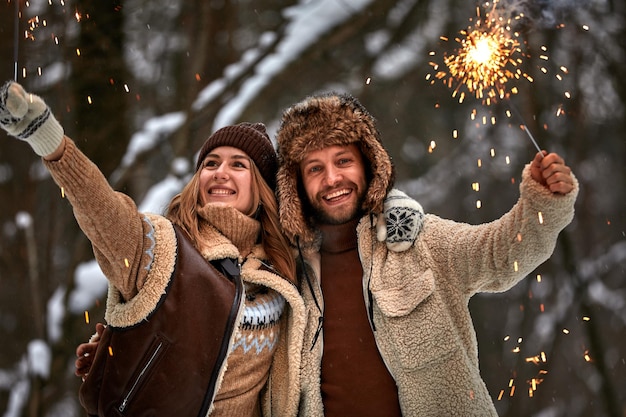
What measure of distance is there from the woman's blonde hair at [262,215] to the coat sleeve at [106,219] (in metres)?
0.38

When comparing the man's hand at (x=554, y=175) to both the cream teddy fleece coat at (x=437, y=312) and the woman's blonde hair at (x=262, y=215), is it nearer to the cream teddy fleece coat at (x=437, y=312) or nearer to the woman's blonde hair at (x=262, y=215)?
the cream teddy fleece coat at (x=437, y=312)

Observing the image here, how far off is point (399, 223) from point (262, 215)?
1.87 feet

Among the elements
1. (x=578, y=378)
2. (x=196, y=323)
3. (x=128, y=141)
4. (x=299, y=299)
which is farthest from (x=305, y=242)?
(x=578, y=378)

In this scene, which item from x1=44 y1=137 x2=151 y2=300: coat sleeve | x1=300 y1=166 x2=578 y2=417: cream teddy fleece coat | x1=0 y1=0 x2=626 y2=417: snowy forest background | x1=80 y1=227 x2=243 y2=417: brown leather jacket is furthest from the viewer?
x1=0 y1=0 x2=626 y2=417: snowy forest background

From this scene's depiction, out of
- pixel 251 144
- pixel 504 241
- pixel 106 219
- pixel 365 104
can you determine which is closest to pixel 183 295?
pixel 106 219

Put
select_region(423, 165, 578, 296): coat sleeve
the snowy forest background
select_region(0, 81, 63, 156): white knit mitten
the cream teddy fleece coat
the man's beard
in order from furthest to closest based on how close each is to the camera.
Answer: the snowy forest background < the man's beard < the cream teddy fleece coat < select_region(423, 165, 578, 296): coat sleeve < select_region(0, 81, 63, 156): white knit mitten

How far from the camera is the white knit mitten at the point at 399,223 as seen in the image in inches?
87.3

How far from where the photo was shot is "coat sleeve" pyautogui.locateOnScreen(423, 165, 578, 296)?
188 cm

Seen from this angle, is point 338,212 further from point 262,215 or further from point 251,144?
point 251,144

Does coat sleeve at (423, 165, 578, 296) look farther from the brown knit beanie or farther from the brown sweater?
the brown knit beanie

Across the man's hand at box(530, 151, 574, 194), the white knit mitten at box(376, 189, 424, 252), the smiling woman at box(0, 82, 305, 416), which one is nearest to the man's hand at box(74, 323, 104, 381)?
the smiling woman at box(0, 82, 305, 416)

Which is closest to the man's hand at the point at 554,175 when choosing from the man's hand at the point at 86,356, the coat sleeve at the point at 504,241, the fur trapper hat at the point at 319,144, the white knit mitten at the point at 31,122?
the coat sleeve at the point at 504,241

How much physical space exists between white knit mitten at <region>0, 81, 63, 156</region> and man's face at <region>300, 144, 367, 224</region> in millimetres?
1048

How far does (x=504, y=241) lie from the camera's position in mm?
2002
